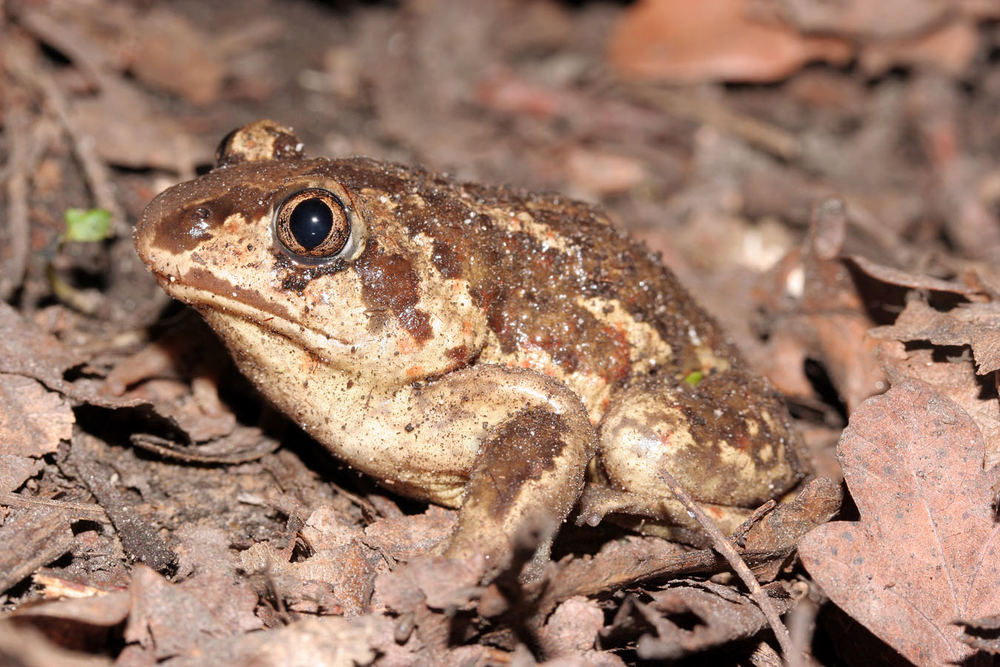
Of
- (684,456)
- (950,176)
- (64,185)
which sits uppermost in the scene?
(64,185)

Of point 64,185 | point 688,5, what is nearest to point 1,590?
point 64,185

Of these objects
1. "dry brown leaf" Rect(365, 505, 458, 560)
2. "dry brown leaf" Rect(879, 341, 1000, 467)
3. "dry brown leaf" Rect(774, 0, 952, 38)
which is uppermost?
"dry brown leaf" Rect(774, 0, 952, 38)

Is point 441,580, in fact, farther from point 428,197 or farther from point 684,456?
point 428,197

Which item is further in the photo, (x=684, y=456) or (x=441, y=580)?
(x=684, y=456)

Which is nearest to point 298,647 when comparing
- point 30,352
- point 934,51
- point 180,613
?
point 180,613

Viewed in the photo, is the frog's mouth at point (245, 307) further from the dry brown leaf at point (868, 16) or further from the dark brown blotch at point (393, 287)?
the dry brown leaf at point (868, 16)

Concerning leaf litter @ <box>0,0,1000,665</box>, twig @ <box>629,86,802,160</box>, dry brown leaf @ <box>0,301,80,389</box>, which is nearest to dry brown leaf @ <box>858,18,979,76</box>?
leaf litter @ <box>0,0,1000,665</box>

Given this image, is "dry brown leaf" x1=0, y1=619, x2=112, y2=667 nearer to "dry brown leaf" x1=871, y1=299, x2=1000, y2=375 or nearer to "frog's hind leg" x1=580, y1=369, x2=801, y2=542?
"frog's hind leg" x1=580, y1=369, x2=801, y2=542
